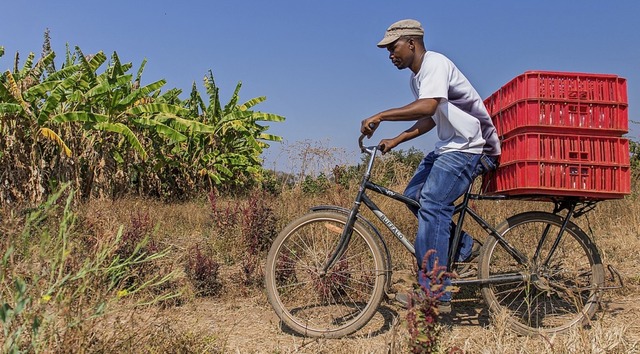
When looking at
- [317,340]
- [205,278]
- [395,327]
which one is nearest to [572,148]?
[395,327]

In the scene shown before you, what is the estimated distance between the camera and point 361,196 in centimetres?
421

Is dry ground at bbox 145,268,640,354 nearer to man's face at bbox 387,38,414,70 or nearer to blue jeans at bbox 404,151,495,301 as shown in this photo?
blue jeans at bbox 404,151,495,301

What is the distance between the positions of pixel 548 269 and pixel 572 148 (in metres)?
0.99

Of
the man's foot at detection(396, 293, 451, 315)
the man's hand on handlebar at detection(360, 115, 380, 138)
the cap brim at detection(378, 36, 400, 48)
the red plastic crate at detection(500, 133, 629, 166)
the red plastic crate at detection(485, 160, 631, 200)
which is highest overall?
the cap brim at detection(378, 36, 400, 48)

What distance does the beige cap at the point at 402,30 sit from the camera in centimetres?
403

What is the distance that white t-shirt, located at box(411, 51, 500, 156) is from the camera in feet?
12.7

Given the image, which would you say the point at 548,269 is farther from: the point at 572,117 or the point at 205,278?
the point at 205,278

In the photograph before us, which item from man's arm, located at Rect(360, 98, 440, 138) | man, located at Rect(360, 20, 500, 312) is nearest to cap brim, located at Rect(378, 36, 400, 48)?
man, located at Rect(360, 20, 500, 312)

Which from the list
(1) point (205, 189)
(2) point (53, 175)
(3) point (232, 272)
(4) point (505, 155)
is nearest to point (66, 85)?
(2) point (53, 175)

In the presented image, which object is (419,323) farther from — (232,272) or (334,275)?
(232,272)

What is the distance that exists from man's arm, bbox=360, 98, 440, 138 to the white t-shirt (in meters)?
0.06

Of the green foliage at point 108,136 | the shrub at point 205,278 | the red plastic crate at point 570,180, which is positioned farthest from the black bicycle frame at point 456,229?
the green foliage at point 108,136

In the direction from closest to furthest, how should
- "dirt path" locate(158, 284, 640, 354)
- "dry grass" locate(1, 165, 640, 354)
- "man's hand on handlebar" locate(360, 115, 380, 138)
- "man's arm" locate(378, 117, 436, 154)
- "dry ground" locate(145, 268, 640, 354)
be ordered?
1. "dry grass" locate(1, 165, 640, 354)
2. "dry ground" locate(145, 268, 640, 354)
3. "dirt path" locate(158, 284, 640, 354)
4. "man's hand on handlebar" locate(360, 115, 380, 138)
5. "man's arm" locate(378, 117, 436, 154)

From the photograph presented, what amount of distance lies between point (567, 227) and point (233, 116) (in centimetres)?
929
